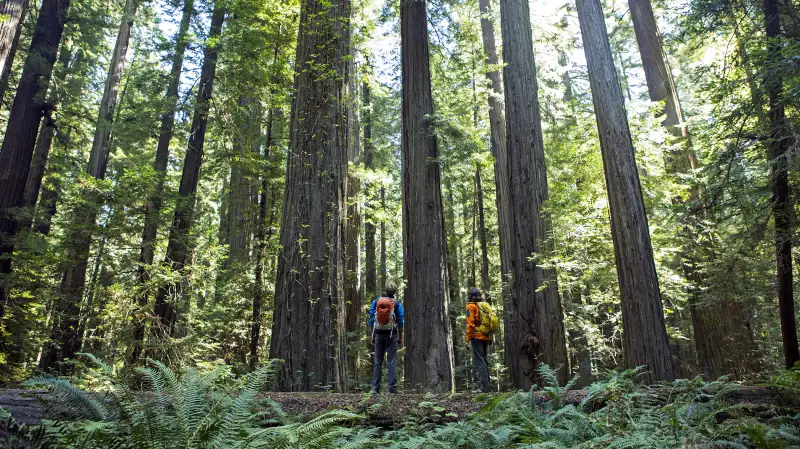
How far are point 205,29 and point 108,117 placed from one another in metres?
4.06

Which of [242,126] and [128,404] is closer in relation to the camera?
[128,404]

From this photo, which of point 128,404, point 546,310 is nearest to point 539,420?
point 128,404

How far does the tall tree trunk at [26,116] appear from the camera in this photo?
36.6 ft

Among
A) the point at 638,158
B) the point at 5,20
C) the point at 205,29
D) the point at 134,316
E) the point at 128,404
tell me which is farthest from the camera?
the point at 205,29

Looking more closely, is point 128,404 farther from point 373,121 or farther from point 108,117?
point 373,121

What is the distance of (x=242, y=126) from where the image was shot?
468 inches

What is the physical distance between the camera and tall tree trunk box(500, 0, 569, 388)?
761 cm

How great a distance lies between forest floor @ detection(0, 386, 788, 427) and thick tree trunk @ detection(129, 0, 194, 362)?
5.76 meters

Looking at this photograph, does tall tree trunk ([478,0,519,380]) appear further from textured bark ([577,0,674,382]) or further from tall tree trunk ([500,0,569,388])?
textured bark ([577,0,674,382])

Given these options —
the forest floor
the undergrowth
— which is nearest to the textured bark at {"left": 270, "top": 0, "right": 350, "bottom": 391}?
the forest floor

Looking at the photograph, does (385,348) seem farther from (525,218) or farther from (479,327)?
(525,218)

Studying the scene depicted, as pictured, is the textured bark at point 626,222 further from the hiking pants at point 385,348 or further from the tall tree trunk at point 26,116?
the tall tree trunk at point 26,116

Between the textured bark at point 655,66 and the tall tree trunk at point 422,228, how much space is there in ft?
24.7

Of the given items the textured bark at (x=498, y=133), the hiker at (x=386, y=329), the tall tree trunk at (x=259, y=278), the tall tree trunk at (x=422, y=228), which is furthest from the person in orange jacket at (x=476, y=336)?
the tall tree trunk at (x=259, y=278)
